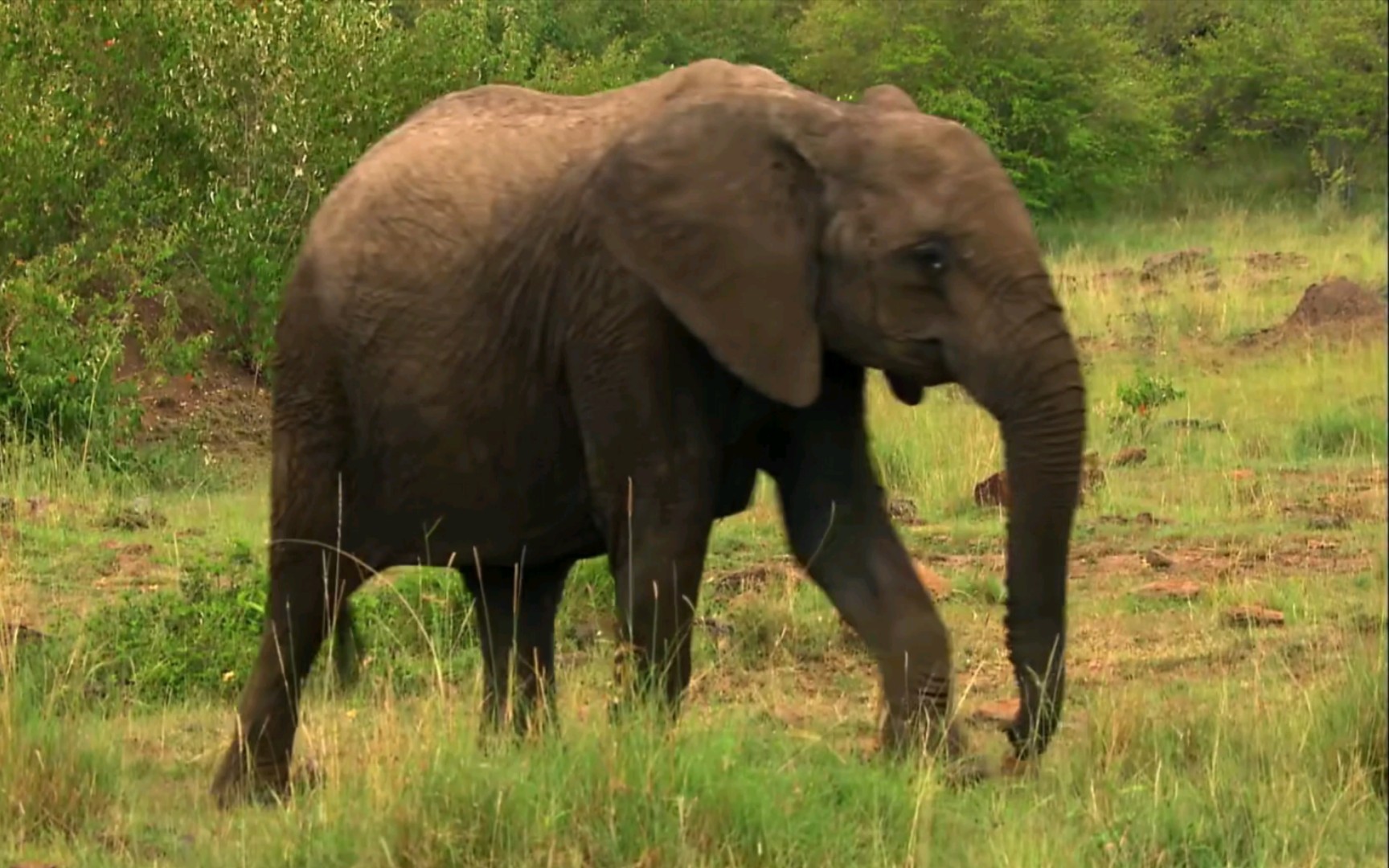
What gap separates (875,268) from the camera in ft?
18.1

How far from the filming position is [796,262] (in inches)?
222

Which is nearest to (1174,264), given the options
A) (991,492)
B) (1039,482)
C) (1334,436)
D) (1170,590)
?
(1334,436)

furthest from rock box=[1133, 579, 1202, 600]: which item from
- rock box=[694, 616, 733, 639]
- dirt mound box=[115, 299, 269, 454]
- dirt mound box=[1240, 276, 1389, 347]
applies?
dirt mound box=[115, 299, 269, 454]

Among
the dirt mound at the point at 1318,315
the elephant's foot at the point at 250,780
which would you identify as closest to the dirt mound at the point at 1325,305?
the dirt mound at the point at 1318,315

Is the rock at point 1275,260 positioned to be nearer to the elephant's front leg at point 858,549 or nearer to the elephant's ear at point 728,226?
the elephant's front leg at point 858,549

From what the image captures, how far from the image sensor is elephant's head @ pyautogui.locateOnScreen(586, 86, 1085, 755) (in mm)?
5238

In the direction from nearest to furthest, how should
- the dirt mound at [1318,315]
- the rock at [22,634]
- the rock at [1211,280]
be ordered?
the rock at [22,634] < the dirt mound at [1318,315] < the rock at [1211,280]

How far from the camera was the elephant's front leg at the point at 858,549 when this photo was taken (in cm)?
573

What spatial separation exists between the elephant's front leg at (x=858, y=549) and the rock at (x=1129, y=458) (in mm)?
6080

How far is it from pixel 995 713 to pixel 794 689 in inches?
33.7

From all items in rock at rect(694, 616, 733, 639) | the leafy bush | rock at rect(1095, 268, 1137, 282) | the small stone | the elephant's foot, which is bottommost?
the elephant's foot

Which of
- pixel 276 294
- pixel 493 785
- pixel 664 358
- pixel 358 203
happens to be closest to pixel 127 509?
pixel 276 294

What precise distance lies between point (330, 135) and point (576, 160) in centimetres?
883

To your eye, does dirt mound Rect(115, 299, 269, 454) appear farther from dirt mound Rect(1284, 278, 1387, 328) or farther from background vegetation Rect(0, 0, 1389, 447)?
dirt mound Rect(1284, 278, 1387, 328)
